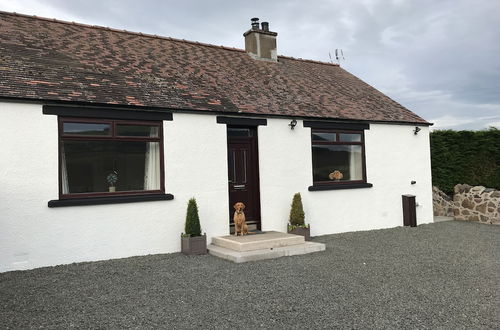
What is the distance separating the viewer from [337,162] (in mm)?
11414

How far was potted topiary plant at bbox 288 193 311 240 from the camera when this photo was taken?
31.9 feet

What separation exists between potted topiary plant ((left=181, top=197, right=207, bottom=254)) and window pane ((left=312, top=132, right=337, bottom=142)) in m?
4.08

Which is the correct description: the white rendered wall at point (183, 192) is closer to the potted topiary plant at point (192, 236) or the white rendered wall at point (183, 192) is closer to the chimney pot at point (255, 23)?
the potted topiary plant at point (192, 236)

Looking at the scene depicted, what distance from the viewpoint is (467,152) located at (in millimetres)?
13844

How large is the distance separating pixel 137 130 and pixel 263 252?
3579 mm

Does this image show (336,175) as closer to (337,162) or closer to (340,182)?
(340,182)

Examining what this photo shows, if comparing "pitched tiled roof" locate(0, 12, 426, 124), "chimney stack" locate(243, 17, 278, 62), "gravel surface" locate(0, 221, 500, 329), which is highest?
"chimney stack" locate(243, 17, 278, 62)

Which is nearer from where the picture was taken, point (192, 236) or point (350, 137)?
point (192, 236)

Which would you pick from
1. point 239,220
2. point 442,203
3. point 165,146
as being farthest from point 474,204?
point 165,146

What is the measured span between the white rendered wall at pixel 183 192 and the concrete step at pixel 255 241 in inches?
21.6

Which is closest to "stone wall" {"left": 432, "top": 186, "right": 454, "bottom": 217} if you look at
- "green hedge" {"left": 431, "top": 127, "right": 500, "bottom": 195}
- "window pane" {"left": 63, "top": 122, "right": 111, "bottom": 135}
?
"green hedge" {"left": 431, "top": 127, "right": 500, "bottom": 195}

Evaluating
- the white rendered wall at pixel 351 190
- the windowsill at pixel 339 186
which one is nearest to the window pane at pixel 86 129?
the white rendered wall at pixel 351 190

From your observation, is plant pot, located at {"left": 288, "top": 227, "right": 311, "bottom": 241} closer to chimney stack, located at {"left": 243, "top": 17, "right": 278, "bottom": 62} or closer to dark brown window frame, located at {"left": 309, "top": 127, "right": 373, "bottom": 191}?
dark brown window frame, located at {"left": 309, "top": 127, "right": 373, "bottom": 191}

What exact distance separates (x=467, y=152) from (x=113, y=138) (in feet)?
37.8
